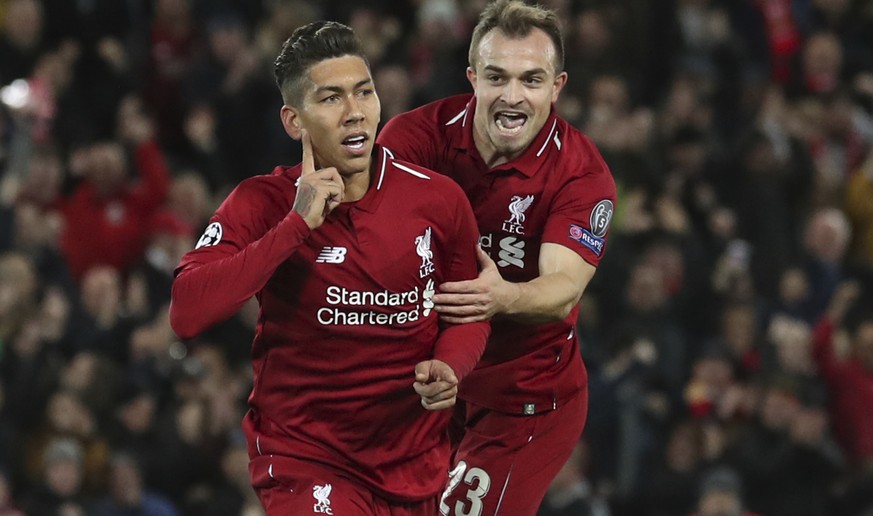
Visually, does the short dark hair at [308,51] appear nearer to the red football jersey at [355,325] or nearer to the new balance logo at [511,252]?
the red football jersey at [355,325]

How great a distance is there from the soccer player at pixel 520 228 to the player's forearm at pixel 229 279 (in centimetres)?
90

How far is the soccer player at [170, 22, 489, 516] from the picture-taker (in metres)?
4.90

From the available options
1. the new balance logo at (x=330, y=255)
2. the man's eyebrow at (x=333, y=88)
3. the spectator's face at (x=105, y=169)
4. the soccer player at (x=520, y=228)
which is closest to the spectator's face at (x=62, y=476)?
the spectator's face at (x=105, y=169)

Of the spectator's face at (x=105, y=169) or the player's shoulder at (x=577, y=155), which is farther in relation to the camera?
the spectator's face at (x=105, y=169)

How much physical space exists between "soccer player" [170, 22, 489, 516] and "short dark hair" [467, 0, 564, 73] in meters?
0.79

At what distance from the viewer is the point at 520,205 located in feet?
18.8

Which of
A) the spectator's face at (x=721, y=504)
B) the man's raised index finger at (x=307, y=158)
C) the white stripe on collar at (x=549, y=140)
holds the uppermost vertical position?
the man's raised index finger at (x=307, y=158)

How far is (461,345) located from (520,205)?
904 mm

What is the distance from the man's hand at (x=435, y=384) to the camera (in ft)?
15.4

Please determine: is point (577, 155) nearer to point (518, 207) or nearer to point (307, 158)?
point (518, 207)

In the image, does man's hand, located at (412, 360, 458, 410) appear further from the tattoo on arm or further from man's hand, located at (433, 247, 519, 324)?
the tattoo on arm

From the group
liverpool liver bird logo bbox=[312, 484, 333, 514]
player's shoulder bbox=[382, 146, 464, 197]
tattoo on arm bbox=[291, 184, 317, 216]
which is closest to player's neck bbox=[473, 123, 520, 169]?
player's shoulder bbox=[382, 146, 464, 197]

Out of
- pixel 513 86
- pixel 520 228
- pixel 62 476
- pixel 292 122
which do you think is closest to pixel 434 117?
pixel 513 86

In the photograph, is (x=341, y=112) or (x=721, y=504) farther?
(x=721, y=504)
